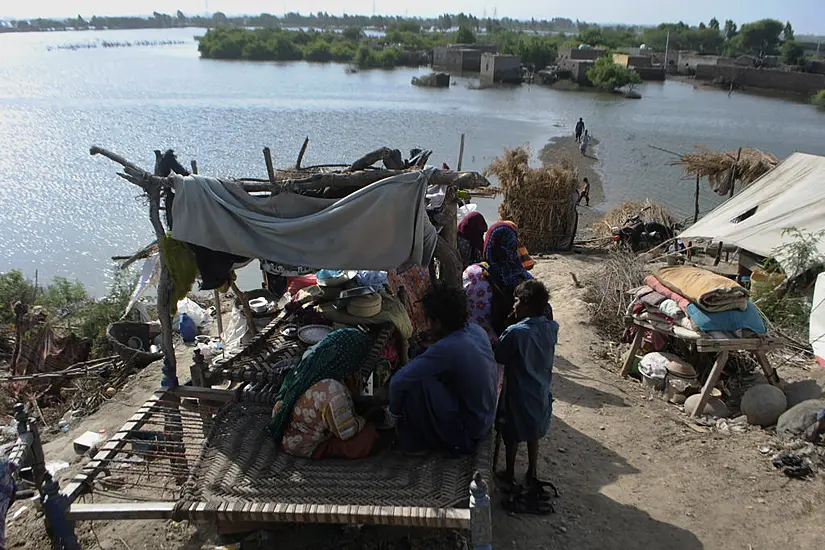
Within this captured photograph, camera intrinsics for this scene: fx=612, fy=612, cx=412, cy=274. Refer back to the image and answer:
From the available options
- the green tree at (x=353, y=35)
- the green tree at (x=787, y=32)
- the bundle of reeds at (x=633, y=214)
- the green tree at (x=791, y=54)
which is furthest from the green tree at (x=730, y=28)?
the bundle of reeds at (x=633, y=214)

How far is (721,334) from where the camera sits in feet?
16.4

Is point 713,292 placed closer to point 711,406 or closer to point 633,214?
point 711,406

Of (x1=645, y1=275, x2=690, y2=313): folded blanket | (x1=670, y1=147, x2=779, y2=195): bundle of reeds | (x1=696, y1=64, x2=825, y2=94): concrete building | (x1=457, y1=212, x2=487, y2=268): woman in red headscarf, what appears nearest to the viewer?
(x1=645, y1=275, x2=690, y2=313): folded blanket

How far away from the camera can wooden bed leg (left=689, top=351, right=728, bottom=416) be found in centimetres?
496

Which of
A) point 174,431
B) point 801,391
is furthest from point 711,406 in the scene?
point 174,431

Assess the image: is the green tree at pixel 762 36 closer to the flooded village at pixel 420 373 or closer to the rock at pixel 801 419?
the flooded village at pixel 420 373

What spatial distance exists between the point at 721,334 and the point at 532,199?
663 cm

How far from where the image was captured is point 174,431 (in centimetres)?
392

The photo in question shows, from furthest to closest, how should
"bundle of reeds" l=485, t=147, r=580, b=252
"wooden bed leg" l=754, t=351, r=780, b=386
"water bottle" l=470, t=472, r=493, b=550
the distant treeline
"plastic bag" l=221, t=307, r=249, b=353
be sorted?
the distant treeline
"bundle of reeds" l=485, t=147, r=580, b=252
"plastic bag" l=221, t=307, r=249, b=353
"wooden bed leg" l=754, t=351, r=780, b=386
"water bottle" l=470, t=472, r=493, b=550

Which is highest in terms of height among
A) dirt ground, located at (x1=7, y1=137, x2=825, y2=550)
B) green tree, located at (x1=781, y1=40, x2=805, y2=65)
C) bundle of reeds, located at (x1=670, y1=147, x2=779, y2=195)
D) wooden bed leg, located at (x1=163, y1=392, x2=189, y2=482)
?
green tree, located at (x1=781, y1=40, x2=805, y2=65)

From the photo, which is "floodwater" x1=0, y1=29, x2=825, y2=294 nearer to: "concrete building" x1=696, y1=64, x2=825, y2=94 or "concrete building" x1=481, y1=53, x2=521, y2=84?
"concrete building" x1=481, y1=53, x2=521, y2=84

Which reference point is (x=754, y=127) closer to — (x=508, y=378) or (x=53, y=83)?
(x=508, y=378)

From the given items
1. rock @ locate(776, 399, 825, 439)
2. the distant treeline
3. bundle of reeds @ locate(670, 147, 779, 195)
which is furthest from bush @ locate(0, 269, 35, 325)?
the distant treeline

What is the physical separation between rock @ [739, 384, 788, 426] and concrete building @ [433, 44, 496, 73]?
2220 inches
